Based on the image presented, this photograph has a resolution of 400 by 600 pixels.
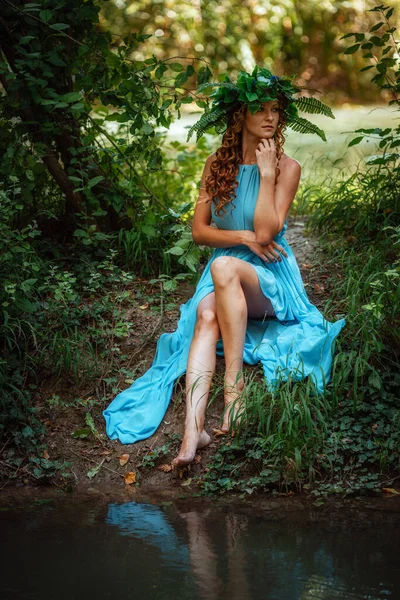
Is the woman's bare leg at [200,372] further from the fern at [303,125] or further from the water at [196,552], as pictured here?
the fern at [303,125]

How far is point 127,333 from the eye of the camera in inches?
185

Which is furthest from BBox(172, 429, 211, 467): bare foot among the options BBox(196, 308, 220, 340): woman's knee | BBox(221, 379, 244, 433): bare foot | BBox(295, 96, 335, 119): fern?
BBox(295, 96, 335, 119): fern

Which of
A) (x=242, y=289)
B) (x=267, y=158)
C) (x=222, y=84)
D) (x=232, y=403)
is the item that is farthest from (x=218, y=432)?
(x=222, y=84)

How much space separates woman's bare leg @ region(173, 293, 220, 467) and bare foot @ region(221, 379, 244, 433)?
3.8 inches

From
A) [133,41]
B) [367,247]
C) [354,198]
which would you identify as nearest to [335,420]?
[367,247]

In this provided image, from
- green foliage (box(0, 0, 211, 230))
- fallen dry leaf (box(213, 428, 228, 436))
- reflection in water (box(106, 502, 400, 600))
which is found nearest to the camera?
reflection in water (box(106, 502, 400, 600))

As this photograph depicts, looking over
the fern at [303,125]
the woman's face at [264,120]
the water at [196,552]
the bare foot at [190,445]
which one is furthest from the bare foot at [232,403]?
the fern at [303,125]

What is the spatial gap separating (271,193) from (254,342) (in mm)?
771

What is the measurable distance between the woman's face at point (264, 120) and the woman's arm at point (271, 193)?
5 centimetres

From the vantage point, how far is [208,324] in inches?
162

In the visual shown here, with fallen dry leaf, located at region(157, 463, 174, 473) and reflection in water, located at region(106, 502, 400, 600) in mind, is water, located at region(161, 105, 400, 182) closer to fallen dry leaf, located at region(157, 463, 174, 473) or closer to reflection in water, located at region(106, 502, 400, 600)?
fallen dry leaf, located at region(157, 463, 174, 473)

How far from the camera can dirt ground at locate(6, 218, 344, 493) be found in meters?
3.90

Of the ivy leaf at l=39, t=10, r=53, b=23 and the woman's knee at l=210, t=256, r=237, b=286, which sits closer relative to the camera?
the woman's knee at l=210, t=256, r=237, b=286

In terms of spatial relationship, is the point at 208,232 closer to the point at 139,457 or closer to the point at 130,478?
the point at 139,457
